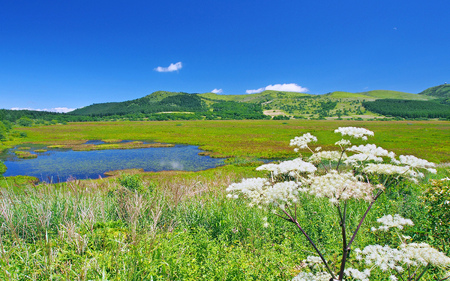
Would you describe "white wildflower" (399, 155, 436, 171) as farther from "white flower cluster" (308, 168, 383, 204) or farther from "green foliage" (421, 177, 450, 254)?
"green foliage" (421, 177, 450, 254)

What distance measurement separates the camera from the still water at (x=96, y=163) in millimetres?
29047

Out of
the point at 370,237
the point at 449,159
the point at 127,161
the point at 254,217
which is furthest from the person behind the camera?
the point at 127,161

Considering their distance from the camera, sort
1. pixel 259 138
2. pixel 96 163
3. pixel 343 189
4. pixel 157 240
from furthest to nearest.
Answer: pixel 259 138
pixel 96 163
pixel 157 240
pixel 343 189

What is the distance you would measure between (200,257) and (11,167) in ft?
131

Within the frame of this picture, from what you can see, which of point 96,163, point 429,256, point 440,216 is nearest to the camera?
point 429,256

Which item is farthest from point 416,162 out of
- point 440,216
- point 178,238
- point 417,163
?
point 178,238

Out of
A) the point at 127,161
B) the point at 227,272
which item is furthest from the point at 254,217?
the point at 127,161

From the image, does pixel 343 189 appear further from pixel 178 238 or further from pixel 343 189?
pixel 178 238

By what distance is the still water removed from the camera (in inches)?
1144

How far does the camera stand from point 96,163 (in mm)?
34625

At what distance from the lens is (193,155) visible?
134 feet

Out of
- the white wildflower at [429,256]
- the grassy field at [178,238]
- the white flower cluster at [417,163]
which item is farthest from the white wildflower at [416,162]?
the grassy field at [178,238]

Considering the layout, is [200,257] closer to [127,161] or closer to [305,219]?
[305,219]

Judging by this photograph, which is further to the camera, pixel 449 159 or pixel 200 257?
pixel 449 159
